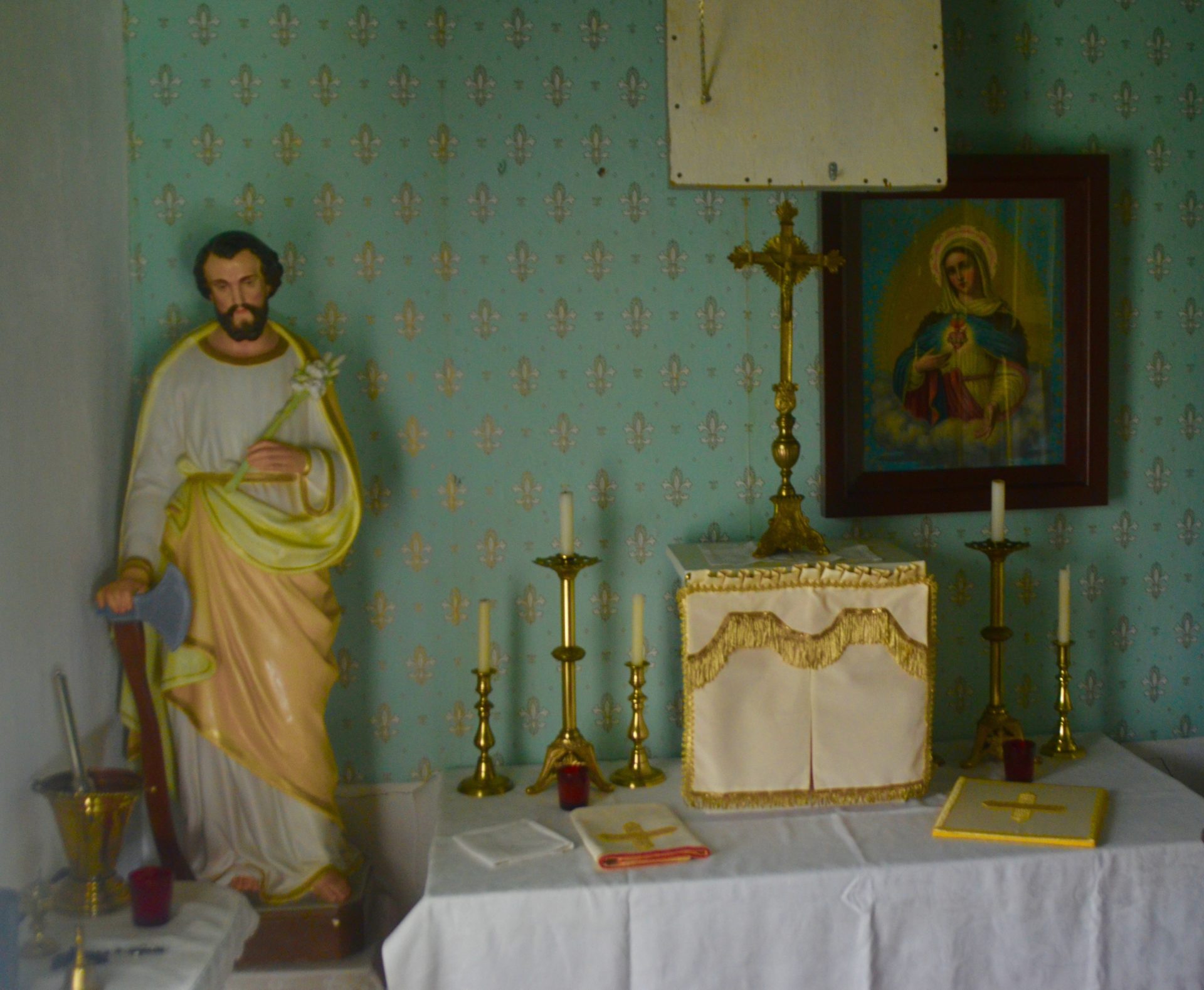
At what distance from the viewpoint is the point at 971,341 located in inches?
132

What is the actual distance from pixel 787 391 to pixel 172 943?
5.83 feet

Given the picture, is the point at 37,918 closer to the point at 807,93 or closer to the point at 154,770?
the point at 154,770

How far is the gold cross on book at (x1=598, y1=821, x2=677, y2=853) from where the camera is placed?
268 centimetres

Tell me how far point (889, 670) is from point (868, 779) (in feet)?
0.84

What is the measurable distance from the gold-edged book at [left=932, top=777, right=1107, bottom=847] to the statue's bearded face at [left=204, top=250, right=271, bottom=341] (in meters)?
1.90

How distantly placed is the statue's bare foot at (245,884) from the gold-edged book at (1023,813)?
1.53m

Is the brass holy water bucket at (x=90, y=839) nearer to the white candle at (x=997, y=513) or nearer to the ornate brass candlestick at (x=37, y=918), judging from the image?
the ornate brass candlestick at (x=37, y=918)

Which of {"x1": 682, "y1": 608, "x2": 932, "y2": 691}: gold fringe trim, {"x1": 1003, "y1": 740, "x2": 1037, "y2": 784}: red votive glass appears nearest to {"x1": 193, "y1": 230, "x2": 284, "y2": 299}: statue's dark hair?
{"x1": 682, "y1": 608, "x2": 932, "y2": 691}: gold fringe trim

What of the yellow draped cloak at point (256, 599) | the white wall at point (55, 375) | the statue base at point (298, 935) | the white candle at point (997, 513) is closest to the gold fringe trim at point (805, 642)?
the white candle at point (997, 513)

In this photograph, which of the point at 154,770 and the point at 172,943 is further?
the point at 154,770

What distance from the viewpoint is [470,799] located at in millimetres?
3070

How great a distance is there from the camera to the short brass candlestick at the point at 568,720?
3.04 meters

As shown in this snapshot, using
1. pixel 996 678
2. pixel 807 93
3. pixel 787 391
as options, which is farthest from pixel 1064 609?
pixel 807 93

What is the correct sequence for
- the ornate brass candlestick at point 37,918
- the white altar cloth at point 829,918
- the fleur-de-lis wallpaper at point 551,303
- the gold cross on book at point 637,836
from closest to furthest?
the ornate brass candlestick at point 37,918 → the white altar cloth at point 829,918 → the gold cross on book at point 637,836 → the fleur-de-lis wallpaper at point 551,303
